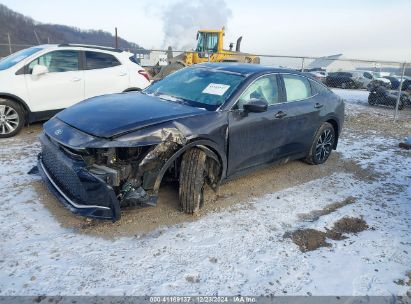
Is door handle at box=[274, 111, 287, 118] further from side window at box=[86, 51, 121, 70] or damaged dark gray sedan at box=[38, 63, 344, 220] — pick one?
side window at box=[86, 51, 121, 70]

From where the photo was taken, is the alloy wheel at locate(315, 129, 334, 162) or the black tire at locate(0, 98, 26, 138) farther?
the black tire at locate(0, 98, 26, 138)

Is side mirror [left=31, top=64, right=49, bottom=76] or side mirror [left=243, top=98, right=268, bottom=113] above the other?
side mirror [left=31, top=64, right=49, bottom=76]

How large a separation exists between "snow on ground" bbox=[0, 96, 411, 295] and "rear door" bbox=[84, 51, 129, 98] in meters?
3.27

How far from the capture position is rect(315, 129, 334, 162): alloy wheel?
5773 mm

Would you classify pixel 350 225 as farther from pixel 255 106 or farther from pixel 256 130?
pixel 255 106

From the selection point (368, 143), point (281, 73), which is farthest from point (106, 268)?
point (368, 143)

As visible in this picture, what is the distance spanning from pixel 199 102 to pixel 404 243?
8.93 ft

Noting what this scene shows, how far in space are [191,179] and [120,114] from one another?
1022 millimetres

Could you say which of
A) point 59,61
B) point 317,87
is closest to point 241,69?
point 317,87

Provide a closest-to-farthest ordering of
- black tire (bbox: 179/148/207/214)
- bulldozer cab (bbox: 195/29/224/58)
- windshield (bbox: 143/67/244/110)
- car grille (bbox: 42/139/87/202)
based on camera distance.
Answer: car grille (bbox: 42/139/87/202) → black tire (bbox: 179/148/207/214) → windshield (bbox: 143/67/244/110) → bulldozer cab (bbox: 195/29/224/58)

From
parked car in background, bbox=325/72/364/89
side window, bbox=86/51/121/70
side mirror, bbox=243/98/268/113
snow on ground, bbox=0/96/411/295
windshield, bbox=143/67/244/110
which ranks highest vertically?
side window, bbox=86/51/121/70

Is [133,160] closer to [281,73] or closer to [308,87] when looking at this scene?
[281,73]

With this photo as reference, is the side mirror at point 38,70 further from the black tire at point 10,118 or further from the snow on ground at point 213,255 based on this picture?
the snow on ground at point 213,255

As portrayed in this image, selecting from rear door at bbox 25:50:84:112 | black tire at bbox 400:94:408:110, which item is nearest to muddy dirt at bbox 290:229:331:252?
rear door at bbox 25:50:84:112
